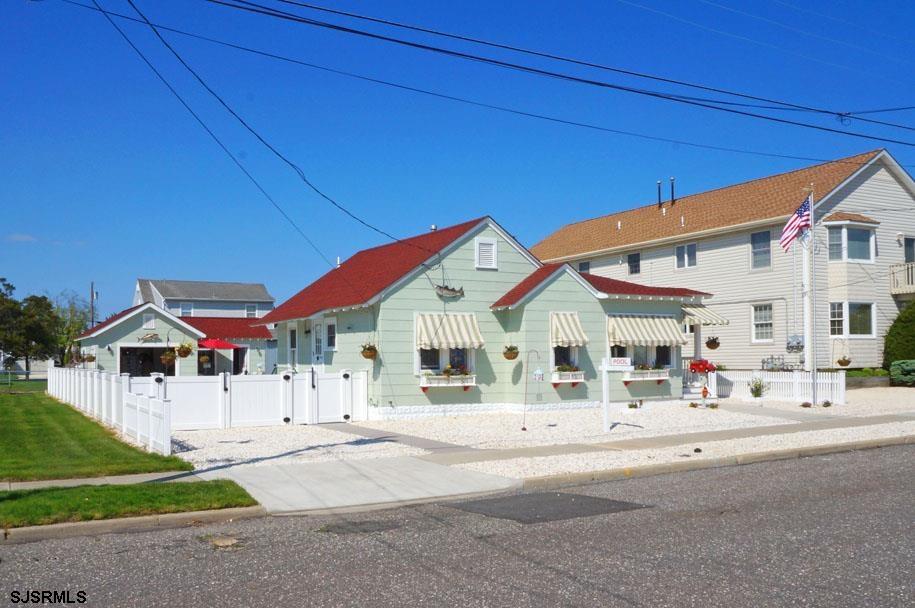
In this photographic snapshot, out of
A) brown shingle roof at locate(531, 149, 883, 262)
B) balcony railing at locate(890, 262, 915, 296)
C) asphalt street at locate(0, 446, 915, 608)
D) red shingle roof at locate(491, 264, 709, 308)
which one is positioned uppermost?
brown shingle roof at locate(531, 149, 883, 262)

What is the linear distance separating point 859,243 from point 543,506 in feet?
89.3

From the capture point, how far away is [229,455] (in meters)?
15.2

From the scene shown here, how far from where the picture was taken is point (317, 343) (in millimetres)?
26984

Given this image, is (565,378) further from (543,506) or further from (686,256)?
(686,256)

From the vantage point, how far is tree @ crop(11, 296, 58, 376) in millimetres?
46781

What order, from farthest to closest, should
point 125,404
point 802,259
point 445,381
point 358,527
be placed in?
point 802,259 → point 445,381 → point 125,404 → point 358,527

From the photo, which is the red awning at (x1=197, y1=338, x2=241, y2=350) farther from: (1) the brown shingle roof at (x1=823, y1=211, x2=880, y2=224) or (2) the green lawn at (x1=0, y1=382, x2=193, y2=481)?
(1) the brown shingle roof at (x1=823, y1=211, x2=880, y2=224)

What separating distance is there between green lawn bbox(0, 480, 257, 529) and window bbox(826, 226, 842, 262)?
90.7 ft

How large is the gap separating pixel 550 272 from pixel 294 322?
9455 millimetres

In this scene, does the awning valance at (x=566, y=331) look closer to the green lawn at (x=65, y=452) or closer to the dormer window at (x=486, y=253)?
the dormer window at (x=486, y=253)

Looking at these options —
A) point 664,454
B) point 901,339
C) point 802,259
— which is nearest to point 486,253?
point 664,454

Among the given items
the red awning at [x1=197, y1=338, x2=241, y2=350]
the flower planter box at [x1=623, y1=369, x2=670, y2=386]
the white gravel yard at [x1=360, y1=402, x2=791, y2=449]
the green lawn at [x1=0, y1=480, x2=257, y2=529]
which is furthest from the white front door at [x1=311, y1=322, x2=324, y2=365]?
the green lawn at [x1=0, y1=480, x2=257, y2=529]

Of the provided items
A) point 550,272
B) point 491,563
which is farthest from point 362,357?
point 491,563

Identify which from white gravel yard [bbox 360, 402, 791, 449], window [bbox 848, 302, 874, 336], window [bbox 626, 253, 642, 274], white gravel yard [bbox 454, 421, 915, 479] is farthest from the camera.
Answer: window [bbox 626, 253, 642, 274]
